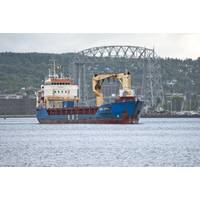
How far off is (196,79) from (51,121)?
85.8 feet

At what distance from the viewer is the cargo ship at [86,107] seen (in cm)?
3579

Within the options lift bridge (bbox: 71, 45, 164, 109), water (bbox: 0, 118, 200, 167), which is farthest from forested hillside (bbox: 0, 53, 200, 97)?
water (bbox: 0, 118, 200, 167)

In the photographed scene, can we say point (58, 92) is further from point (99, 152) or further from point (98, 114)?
point (99, 152)

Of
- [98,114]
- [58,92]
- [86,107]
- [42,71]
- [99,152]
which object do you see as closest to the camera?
[99,152]

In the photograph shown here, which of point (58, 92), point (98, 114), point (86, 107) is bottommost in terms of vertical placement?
point (98, 114)

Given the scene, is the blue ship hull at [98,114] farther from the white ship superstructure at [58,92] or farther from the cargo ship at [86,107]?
the white ship superstructure at [58,92]

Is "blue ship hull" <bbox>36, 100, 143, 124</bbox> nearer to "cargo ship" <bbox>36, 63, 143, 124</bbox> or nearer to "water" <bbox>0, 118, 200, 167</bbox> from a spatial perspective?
"cargo ship" <bbox>36, 63, 143, 124</bbox>

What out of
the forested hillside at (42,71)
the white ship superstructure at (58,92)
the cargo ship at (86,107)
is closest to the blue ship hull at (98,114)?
the cargo ship at (86,107)

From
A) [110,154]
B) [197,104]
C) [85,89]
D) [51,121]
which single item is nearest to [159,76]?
[197,104]

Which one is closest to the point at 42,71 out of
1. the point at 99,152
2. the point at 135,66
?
the point at 135,66

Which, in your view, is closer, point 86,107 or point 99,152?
point 99,152

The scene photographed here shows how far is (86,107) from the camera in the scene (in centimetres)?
3762

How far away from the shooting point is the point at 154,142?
23766 mm
